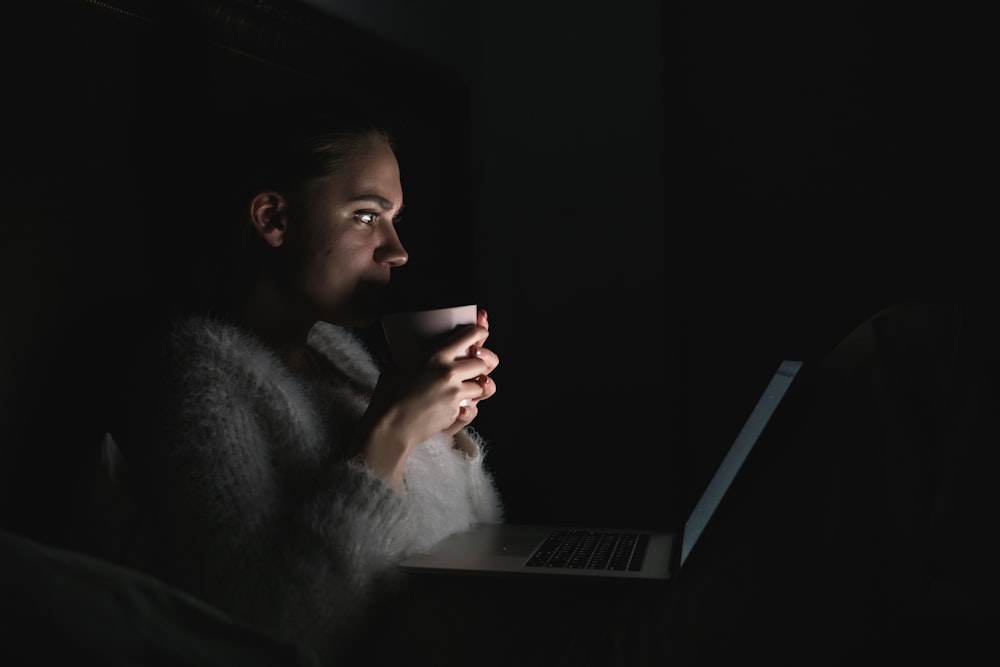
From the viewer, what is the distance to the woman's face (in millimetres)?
1202

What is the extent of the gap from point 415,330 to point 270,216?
325 millimetres

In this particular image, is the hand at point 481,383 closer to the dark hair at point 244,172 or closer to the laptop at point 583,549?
the laptop at point 583,549

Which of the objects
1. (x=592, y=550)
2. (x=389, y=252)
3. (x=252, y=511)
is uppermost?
(x=389, y=252)

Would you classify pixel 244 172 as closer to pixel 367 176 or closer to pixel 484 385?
pixel 367 176

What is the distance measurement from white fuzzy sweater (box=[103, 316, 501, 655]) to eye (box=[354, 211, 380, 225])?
27 cm

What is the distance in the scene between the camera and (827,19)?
2234 mm

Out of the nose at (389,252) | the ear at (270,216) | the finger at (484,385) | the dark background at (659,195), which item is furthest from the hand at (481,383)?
the dark background at (659,195)

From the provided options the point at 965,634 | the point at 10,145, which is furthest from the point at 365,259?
the point at 965,634

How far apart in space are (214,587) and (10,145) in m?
0.62

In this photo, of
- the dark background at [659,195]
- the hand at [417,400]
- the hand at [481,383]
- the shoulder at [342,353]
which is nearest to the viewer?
the hand at [417,400]

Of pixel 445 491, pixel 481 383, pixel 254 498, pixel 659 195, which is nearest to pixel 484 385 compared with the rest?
pixel 481 383

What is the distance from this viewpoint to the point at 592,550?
3.61 feet

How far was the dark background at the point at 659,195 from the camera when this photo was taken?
6.85ft

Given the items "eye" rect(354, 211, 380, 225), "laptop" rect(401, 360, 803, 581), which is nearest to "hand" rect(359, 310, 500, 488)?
"laptop" rect(401, 360, 803, 581)
